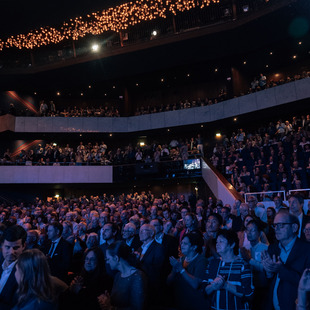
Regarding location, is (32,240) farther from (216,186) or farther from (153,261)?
(216,186)

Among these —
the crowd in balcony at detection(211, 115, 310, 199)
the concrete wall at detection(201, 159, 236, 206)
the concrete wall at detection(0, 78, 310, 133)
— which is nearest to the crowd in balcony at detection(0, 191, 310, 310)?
the crowd in balcony at detection(211, 115, 310, 199)

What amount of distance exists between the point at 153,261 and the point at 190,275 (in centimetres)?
83

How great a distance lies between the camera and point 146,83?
20.0m

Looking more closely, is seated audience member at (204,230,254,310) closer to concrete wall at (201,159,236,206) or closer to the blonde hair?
the blonde hair

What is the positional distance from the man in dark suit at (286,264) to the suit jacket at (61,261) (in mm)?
2240

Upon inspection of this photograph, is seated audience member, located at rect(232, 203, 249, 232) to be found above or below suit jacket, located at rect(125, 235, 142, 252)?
above

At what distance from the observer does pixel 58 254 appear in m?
3.62

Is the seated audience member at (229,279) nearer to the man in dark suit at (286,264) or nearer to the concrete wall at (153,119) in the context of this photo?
the man in dark suit at (286,264)

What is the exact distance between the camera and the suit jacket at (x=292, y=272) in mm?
2035

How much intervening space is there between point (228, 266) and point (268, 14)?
43.8ft

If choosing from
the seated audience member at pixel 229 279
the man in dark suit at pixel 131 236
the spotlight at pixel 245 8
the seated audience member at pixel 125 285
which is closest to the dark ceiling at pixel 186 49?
the spotlight at pixel 245 8

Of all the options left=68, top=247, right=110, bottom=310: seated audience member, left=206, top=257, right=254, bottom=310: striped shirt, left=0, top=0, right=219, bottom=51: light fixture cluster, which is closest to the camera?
left=206, top=257, right=254, bottom=310: striped shirt

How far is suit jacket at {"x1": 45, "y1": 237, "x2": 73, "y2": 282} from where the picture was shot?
3385mm

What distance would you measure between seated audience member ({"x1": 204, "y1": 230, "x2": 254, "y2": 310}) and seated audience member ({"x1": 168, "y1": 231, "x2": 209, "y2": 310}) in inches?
10.3
